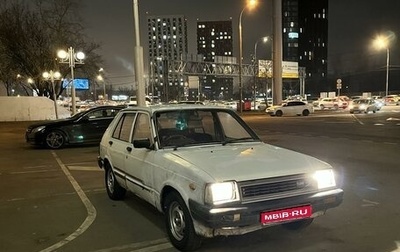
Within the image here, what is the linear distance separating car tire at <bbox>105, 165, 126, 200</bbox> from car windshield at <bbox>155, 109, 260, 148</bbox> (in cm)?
181

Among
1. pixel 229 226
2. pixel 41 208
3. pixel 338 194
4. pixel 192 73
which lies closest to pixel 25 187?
pixel 41 208

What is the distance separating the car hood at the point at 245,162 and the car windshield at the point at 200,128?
35 centimetres

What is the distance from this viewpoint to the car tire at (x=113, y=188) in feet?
23.8

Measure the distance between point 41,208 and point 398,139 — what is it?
541 inches

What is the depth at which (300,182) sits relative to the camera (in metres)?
4.67

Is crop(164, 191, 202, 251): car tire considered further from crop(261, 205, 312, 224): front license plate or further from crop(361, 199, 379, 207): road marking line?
crop(361, 199, 379, 207): road marking line

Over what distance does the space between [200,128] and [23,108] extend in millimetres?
32882

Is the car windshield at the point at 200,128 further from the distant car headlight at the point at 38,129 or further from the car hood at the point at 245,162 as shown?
the distant car headlight at the point at 38,129

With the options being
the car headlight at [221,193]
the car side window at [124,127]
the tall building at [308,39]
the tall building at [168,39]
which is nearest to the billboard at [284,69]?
the tall building at [168,39]

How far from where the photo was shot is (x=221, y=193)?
437 centimetres

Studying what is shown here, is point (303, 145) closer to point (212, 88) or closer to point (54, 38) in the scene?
point (54, 38)

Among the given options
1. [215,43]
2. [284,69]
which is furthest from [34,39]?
[215,43]

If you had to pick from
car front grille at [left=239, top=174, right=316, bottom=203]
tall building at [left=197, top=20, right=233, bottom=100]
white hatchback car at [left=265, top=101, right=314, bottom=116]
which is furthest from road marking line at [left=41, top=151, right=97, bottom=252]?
tall building at [left=197, top=20, right=233, bottom=100]

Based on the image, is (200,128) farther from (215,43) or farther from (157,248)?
(215,43)
